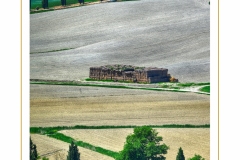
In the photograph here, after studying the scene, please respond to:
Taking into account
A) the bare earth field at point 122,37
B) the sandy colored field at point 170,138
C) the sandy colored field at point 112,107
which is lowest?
the sandy colored field at point 170,138

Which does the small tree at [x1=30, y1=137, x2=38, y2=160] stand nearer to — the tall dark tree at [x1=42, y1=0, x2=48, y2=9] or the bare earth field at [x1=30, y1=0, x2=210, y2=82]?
the bare earth field at [x1=30, y1=0, x2=210, y2=82]

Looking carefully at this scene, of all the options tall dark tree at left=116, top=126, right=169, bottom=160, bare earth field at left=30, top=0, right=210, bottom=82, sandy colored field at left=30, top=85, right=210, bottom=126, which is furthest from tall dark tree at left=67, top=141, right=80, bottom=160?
bare earth field at left=30, top=0, right=210, bottom=82

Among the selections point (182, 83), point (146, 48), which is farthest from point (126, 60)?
point (182, 83)

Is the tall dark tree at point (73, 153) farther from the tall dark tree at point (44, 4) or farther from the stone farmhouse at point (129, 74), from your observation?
the tall dark tree at point (44, 4)

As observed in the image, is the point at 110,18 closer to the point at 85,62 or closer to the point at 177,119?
the point at 85,62

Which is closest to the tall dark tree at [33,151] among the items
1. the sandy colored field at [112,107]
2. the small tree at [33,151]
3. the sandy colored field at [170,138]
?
the small tree at [33,151]
